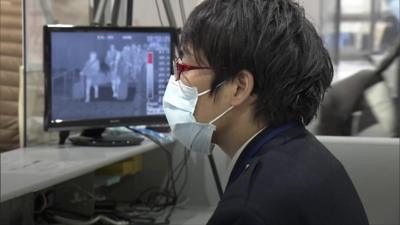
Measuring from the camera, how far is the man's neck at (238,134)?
3.73 feet

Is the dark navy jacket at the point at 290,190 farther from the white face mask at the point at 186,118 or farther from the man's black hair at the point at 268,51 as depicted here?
the white face mask at the point at 186,118

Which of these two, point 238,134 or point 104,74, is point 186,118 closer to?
point 238,134

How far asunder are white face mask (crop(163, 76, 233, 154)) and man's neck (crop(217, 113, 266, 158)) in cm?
3

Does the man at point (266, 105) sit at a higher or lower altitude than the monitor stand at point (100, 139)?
higher

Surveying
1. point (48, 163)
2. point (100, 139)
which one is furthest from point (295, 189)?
point (100, 139)

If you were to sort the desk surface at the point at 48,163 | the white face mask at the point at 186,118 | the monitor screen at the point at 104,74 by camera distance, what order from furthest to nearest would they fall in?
the monitor screen at the point at 104,74
the desk surface at the point at 48,163
the white face mask at the point at 186,118

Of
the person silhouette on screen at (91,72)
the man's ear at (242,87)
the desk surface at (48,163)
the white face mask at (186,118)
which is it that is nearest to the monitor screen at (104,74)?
the person silhouette on screen at (91,72)

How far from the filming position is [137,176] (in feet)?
7.38

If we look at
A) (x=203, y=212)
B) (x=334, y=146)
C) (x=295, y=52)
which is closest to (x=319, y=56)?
(x=295, y=52)

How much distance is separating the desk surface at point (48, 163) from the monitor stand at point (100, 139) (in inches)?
1.2

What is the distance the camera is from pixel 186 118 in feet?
4.24

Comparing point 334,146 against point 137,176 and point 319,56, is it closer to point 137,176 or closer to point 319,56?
point 137,176

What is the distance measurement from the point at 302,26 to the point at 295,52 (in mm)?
64

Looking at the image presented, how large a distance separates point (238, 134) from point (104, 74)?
36.5 inches
